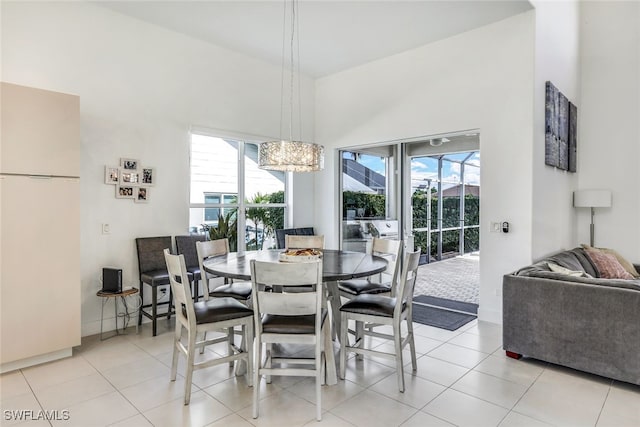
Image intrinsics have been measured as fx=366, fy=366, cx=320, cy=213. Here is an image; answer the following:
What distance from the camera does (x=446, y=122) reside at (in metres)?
4.43

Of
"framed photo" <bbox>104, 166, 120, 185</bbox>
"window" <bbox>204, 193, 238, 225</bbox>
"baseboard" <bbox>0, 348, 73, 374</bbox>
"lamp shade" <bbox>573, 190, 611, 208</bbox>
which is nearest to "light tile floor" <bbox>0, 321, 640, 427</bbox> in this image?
"baseboard" <bbox>0, 348, 73, 374</bbox>

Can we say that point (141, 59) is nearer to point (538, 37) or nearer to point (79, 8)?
point (79, 8)

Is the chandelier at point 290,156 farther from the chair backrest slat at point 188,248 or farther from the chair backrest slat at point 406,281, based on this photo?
the chair backrest slat at point 188,248

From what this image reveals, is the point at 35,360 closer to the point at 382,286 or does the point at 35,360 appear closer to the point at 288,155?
the point at 288,155

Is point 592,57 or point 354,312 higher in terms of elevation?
point 592,57

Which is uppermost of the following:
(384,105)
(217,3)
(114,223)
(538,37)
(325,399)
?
(217,3)

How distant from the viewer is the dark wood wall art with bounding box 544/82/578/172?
13.5ft

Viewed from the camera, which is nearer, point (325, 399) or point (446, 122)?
point (325, 399)

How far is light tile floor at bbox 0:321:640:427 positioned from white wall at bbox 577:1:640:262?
10.8 ft

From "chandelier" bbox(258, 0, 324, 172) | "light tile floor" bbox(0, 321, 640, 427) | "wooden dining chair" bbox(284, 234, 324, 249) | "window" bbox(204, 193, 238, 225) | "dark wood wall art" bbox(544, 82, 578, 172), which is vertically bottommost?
"light tile floor" bbox(0, 321, 640, 427)

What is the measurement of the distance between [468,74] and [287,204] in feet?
9.95

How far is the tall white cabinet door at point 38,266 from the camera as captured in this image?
2.78m

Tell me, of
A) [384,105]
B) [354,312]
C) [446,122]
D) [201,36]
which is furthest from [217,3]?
[354,312]

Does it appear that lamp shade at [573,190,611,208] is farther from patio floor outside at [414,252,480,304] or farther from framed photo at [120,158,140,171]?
framed photo at [120,158,140,171]
